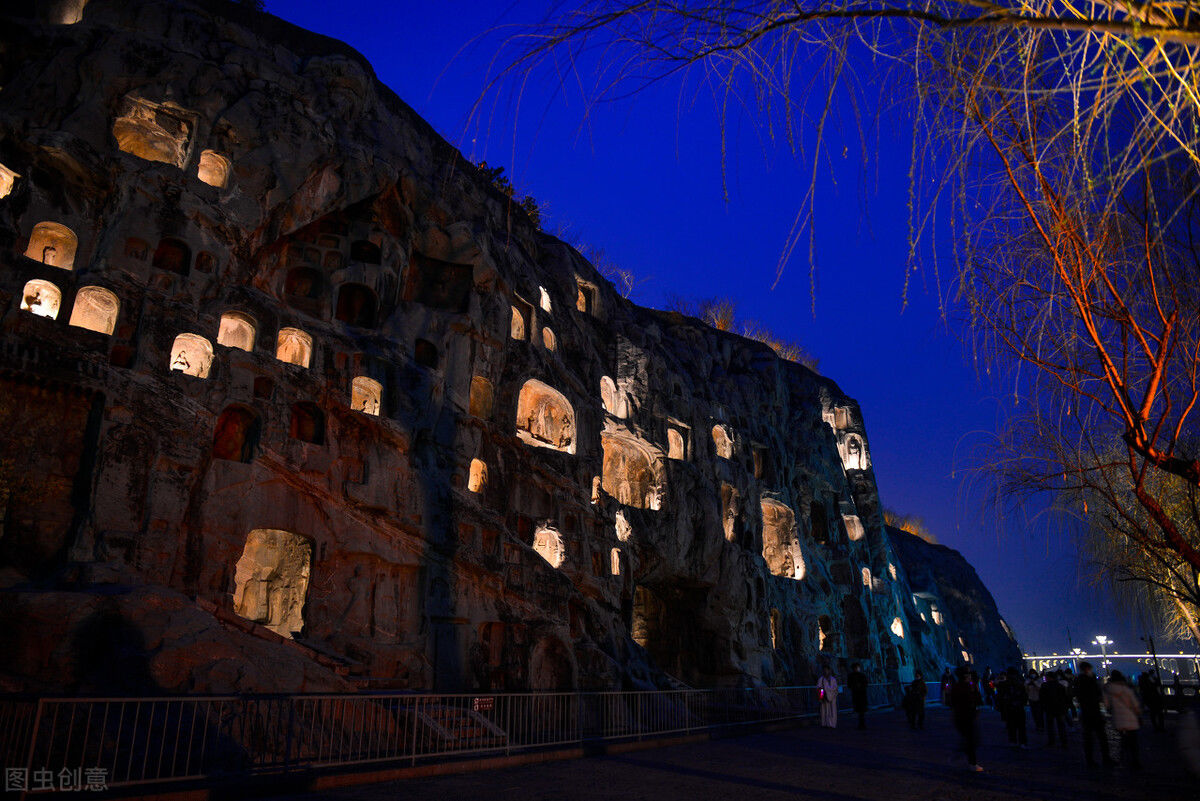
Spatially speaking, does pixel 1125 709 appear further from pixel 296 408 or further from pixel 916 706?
pixel 296 408

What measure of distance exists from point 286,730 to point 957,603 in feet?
230

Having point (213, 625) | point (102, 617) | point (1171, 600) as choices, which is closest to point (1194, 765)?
point (213, 625)

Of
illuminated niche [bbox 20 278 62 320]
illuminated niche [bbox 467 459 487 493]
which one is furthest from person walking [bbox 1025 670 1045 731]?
illuminated niche [bbox 20 278 62 320]

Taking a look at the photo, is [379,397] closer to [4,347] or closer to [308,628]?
[308,628]

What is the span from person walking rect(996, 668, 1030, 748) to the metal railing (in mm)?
5769

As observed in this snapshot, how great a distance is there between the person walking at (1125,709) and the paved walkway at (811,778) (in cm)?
33

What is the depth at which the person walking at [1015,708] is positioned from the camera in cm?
1359

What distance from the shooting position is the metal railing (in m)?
7.17

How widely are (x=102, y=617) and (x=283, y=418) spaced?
857 centimetres

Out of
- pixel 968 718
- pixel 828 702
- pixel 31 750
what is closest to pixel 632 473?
pixel 828 702

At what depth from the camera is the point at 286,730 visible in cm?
854

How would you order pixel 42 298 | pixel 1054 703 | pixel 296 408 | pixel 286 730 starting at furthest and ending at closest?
1. pixel 296 408
2. pixel 42 298
3. pixel 1054 703
4. pixel 286 730

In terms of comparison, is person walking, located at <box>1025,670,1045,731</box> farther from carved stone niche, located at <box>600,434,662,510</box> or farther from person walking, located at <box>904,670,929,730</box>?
carved stone niche, located at <box>600,434,662,510</box>

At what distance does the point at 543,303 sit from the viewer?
31.1 metres
